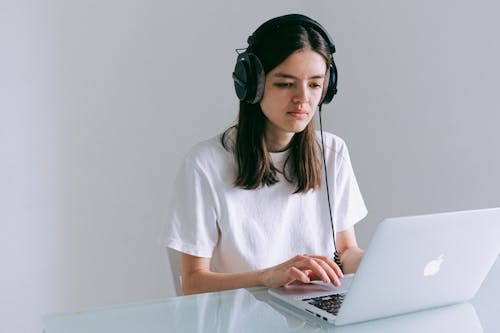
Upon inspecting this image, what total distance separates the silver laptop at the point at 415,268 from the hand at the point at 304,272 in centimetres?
3

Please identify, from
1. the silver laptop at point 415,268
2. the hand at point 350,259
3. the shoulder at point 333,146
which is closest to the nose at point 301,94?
the shoulder at point 333,146

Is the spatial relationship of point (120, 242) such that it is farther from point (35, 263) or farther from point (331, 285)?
point (331, 285)

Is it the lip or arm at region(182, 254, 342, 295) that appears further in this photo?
the lip

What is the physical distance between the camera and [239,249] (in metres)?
1.84

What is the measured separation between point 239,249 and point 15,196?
1156 millimetres

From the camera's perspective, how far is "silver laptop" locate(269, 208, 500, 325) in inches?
46.8

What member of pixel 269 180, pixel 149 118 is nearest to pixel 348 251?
pixel 269 180

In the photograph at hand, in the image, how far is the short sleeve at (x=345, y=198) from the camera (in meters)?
1.99

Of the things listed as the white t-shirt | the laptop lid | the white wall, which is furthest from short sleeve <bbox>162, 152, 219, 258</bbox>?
the white wall

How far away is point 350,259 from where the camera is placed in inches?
72.6

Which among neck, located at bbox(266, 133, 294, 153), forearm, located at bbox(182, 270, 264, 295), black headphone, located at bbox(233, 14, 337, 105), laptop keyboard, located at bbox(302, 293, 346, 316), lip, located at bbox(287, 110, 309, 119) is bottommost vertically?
forearm, located at bbox(182, 270, 264, 295)

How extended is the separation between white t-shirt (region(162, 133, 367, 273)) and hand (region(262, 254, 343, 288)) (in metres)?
0.37

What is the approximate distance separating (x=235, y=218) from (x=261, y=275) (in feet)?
1.18

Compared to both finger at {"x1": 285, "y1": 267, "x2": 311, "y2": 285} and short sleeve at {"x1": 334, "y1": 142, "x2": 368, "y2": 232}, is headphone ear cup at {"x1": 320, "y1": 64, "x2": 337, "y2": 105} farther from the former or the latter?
finger at {"x1": 285, "y1": 267, "x2": 311, "y2": 285}
